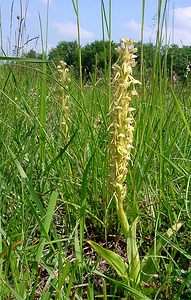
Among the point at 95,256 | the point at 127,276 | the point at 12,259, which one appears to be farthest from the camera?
the point at 95,256

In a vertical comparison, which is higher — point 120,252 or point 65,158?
point 65,158

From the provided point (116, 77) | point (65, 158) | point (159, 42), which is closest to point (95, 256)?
point (65, 158)

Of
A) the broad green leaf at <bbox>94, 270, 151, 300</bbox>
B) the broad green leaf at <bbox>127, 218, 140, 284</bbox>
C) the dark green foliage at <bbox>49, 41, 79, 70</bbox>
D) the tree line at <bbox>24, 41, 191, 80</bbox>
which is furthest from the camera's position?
the dark green foliage at <bbox>49, 41, 79, 70</bbox>

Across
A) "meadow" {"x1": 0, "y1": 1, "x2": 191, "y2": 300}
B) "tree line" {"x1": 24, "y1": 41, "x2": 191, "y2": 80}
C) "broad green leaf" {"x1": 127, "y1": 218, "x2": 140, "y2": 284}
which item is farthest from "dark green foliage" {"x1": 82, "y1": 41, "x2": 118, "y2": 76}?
"broad green leaf" {"x1": 127, "y1": 218, "x2": 140, "y2": 284}

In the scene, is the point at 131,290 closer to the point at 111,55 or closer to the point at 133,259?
the point at 133,259

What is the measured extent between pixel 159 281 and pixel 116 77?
1.35ft

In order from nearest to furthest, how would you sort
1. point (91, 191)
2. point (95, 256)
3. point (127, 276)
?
point (127, 276)
point (95, 256)
point (91, 191)

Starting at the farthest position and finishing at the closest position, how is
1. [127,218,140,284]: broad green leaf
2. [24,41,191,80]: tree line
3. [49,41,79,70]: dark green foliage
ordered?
[49,41,79,70]: dark green foliage
[24,41,191,80]: tree line
[127,218,140,284]: broad green leaf

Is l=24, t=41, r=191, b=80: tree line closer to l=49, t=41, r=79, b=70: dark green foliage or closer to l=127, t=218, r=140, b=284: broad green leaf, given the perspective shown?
l=49, t=41, r=79, b=70: dark green foliage

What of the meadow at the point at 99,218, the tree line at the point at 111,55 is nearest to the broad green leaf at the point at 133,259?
the meadow at the point at 99,218

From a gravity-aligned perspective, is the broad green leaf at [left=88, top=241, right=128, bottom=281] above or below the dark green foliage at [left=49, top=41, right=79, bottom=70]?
below

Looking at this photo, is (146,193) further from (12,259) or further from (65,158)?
(12,259)

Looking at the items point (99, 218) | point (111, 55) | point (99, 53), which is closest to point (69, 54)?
point (99, 53)

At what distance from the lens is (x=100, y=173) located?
117 centimetres
